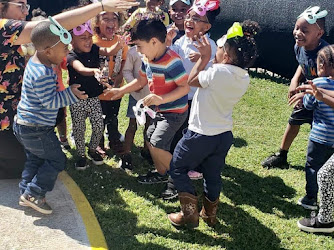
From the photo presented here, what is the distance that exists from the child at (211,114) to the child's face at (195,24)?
98 centimetres

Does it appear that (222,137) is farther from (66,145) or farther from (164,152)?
(66,145)

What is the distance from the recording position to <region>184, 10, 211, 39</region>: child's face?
482 cm

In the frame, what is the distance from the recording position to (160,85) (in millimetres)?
4379

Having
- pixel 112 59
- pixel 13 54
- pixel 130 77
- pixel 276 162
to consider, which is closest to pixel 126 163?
pixel 130 77

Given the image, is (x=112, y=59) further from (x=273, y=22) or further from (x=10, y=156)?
(x=273, y=22)

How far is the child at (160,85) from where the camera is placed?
4188 mm

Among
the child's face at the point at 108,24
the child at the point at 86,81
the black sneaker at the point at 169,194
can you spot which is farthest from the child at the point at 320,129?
the child's face at the point at 108,24

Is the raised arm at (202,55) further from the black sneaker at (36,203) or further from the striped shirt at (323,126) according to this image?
the black sneaker at (36,203)

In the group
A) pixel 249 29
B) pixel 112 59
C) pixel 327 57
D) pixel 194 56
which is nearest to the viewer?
pixel 249 29

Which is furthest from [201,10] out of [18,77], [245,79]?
[18,77]

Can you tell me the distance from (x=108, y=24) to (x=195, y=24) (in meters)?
1.02

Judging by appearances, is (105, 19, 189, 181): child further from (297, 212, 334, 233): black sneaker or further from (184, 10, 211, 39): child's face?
(297, 212, 334, 233): black sneaker

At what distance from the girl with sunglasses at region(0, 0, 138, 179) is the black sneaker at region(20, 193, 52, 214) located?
0.73 m

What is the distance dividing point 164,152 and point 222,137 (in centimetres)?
84
